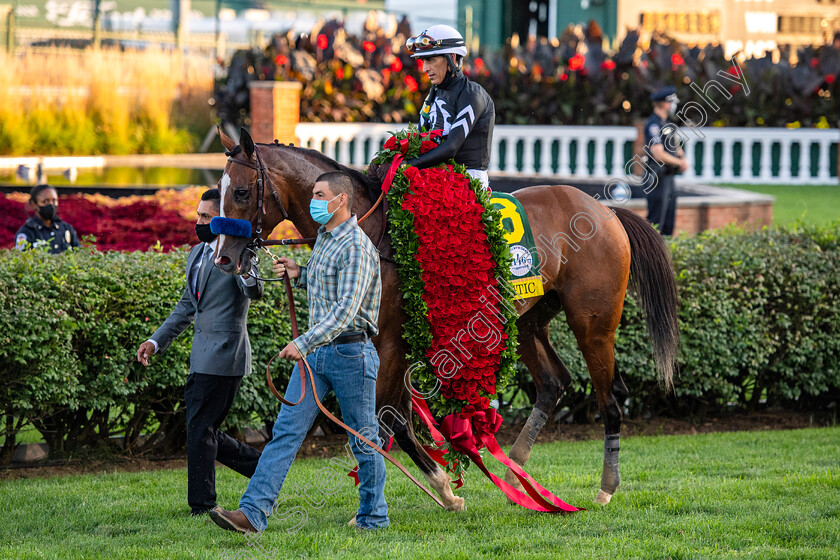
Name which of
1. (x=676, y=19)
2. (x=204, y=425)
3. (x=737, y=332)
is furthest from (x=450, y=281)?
(x=676, y=19)

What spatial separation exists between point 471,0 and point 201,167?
40.1 ft

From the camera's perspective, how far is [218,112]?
709 inches

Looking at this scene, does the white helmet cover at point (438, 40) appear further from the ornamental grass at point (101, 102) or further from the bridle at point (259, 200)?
the ornamental grass at point (101, 102)

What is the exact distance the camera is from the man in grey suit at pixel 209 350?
16.1 ft

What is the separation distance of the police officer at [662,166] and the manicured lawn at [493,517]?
4.27 m

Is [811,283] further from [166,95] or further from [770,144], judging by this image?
[166,95]

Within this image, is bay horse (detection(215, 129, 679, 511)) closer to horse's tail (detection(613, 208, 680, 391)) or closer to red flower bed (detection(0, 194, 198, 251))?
horse's tail (detection(613, 208, 680, 391))

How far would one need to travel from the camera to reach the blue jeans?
4371 millimetres

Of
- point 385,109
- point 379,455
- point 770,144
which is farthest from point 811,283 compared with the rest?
point 385,109

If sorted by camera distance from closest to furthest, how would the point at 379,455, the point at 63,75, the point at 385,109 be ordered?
1. the point at 379,455
2. the point at 385,109
3. the point at 63,75

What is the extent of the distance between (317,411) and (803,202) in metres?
11.3

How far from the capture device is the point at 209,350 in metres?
4.90

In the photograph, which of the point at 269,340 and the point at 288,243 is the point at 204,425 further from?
the point at 269,340

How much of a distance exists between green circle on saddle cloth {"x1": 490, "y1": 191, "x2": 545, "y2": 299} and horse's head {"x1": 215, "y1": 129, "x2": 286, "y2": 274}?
4.07 feet
